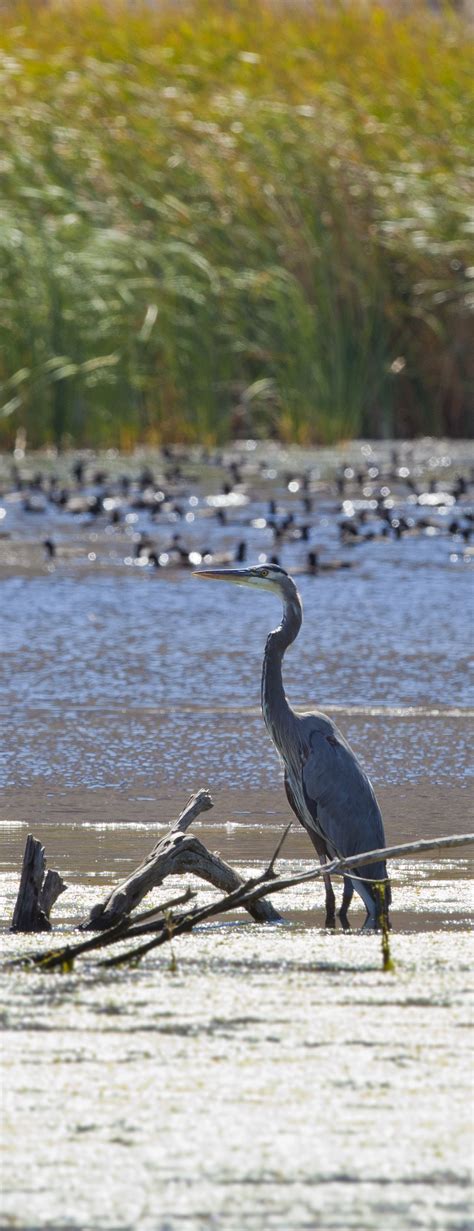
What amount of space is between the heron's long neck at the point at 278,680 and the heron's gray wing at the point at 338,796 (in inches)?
3.1

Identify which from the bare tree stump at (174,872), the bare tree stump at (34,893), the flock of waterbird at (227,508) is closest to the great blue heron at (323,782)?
the bare tree stump at (174,872)

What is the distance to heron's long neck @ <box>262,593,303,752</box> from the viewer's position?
4.58 metres

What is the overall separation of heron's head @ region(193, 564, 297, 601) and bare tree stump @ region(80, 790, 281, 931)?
995 millimetres

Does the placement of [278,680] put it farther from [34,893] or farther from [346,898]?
[34,893]

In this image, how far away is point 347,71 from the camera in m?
15.2

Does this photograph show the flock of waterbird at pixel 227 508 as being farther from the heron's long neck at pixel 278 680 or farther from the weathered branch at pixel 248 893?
the weathered branch at pixel 248 893

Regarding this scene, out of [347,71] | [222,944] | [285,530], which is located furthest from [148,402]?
[222,944]

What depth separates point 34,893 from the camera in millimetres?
3746

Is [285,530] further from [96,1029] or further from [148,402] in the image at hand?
[96,1029]

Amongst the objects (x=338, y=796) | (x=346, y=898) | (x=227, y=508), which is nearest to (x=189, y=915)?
(x=346, y=898)

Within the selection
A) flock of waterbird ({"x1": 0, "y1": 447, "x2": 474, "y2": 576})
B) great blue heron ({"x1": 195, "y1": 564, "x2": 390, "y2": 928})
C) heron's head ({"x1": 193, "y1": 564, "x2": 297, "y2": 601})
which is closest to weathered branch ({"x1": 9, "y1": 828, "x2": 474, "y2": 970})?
great blue heron ({"x1": 195, "y1": 564, "x2": 390, "y2": 928})

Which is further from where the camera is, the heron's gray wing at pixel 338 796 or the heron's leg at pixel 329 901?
the heron's gray wing at pixel 338 796

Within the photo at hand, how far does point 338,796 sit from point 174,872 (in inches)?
23.5

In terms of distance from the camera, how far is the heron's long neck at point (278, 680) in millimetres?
4578
